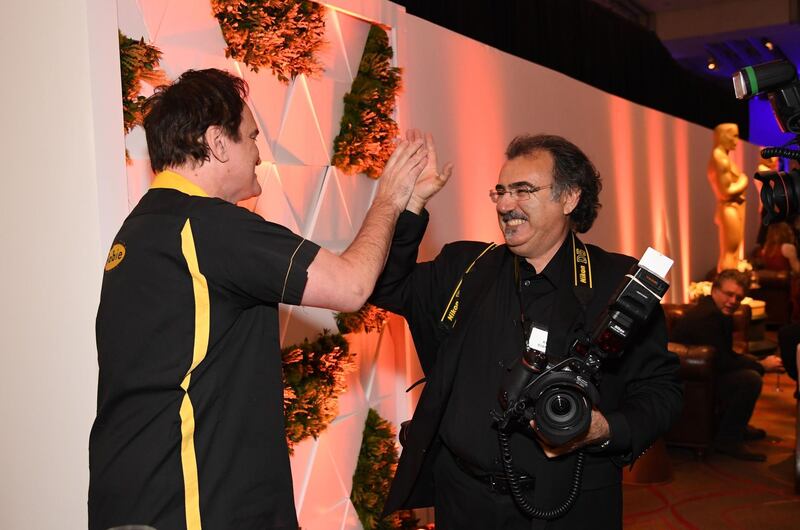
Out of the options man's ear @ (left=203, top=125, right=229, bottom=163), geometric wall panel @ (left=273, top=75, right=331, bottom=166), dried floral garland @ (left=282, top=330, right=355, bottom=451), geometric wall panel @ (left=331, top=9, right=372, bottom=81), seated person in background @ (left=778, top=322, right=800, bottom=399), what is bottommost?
seated person in background @ (left=778, top=322, right=800, bottom=399)

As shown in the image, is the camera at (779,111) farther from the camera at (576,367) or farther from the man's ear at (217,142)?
the man's ear at (217,142)

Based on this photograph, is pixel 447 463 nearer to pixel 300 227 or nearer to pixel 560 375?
pixel 560 375

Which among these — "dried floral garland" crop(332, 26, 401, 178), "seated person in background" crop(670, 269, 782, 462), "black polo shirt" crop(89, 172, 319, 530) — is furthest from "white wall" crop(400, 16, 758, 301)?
"black polo shirt" crop(89, 172, 319, 530)

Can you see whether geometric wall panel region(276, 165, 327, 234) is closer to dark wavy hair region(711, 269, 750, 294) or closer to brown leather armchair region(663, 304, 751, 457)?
brown leather armchair region(663, 304, 751, 457)

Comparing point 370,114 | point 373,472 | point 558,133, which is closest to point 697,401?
point 558,133

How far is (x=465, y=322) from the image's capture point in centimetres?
199

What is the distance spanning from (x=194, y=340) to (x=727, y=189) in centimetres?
747

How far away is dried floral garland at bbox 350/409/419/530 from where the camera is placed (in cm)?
289

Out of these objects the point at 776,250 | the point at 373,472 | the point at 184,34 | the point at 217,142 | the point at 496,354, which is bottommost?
the point at 373,472

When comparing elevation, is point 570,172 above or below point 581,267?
above

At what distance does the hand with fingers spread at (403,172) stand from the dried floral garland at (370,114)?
3.60 feet

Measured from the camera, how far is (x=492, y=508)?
1861mm

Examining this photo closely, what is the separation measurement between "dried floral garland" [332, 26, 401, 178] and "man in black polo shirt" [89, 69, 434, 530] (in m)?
1.32

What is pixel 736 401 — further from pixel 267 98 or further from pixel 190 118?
pixel 190 118
